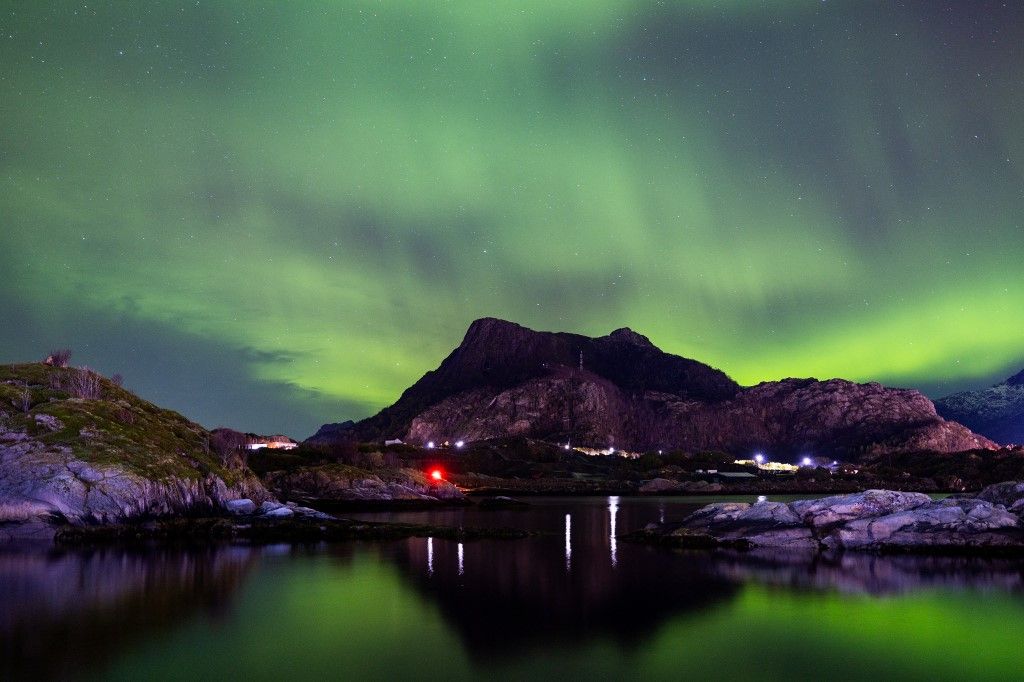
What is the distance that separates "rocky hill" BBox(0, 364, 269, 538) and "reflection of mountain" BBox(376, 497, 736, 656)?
26923 mm

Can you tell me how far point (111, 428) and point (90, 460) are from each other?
26.5 ft

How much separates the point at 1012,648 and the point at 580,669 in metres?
18.7

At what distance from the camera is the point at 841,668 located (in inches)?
957

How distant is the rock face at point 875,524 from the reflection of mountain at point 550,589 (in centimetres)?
848

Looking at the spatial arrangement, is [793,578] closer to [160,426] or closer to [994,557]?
[994,557]

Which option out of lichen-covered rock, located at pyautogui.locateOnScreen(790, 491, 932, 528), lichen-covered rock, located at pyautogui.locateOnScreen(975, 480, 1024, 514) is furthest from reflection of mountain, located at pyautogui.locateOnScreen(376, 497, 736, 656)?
lichen-covered rock, located at pyautogui.locateOnScreen(975, 480, 1024, 514)

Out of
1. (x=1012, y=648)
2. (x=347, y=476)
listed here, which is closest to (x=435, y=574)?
(x=1012, y=648)

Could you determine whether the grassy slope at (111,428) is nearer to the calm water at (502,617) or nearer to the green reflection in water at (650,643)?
the calm water at (502,617)

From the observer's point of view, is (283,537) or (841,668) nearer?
(841,668)

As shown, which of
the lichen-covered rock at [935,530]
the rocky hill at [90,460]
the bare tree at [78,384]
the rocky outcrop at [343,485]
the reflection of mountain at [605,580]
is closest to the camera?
the reflection of mountain at [605,580]

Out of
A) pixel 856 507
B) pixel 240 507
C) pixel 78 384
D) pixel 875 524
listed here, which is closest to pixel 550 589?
pixel 875 524

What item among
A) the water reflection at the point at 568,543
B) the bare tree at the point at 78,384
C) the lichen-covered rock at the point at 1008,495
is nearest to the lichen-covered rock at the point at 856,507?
the lichen-covered rock at the point at 1008,495

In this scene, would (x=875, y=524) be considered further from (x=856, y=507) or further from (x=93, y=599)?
(x=93, y=599)

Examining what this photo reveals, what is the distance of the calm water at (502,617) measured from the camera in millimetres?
23859
